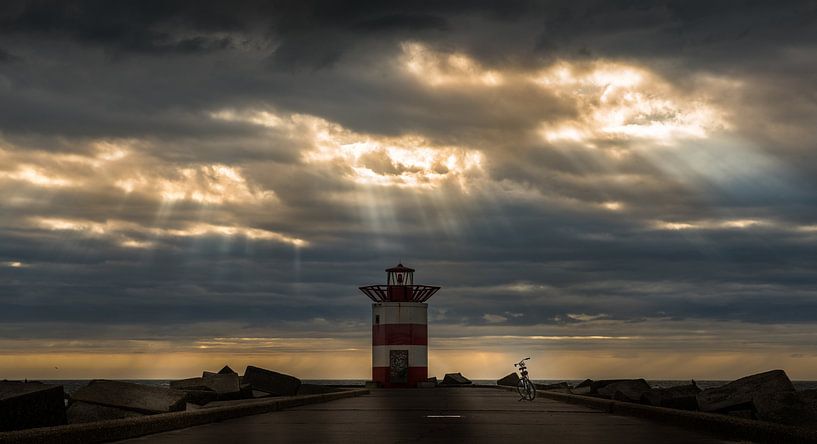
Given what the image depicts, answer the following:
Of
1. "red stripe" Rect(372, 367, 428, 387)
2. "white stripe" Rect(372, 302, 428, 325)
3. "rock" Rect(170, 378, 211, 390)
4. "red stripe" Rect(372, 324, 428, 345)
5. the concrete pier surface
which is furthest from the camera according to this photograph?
"white stripe" Rect(372, 302, 428, 325)

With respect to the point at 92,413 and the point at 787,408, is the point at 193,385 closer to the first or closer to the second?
the point at 92,413

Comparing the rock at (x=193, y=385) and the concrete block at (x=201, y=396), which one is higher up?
the rock at (x=193, y=385)

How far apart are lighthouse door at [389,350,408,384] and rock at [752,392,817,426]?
35857 millimetres

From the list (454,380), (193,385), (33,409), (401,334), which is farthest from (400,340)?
(33,409)

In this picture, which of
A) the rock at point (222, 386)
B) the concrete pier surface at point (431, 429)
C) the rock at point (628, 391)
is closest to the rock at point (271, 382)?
the rock at point (222, 386)

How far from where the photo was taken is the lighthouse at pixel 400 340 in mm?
52281

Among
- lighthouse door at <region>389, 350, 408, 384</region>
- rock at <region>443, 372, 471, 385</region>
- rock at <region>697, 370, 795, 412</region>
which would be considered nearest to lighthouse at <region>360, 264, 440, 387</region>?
lighthouse door at <region>389, 350, 408, 384</region>

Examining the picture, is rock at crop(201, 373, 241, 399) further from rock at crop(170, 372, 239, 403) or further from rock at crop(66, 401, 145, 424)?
rock at crop(66, 401, 145, 424)

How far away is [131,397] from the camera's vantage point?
1788cm

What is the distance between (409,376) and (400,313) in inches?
130

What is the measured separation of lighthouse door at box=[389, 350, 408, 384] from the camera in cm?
5219

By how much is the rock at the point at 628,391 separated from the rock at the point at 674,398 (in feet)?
2.22

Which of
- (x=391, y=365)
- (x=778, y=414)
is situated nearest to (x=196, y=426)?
(x=778, y=414)

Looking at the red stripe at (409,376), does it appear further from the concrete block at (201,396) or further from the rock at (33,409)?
the rock at (33,409)
